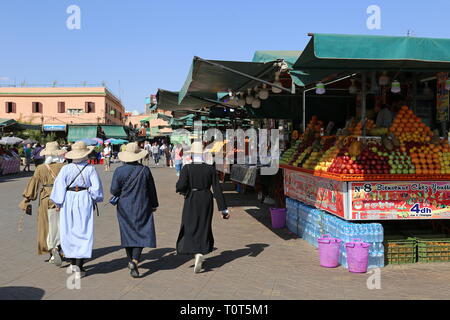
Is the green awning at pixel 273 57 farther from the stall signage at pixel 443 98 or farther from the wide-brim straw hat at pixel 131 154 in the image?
the wide-brim straw hat at pixel 131 154

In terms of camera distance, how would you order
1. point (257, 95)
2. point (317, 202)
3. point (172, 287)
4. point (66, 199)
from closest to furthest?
point (172, 287)
point (66, 199)
point (317, 202)
point (257, 95)

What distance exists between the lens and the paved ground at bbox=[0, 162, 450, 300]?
509cm

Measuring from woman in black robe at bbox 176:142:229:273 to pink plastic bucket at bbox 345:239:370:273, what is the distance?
1725 mm

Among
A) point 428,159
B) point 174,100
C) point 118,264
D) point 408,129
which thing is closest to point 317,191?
point 408,129

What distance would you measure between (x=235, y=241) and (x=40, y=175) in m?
3.43

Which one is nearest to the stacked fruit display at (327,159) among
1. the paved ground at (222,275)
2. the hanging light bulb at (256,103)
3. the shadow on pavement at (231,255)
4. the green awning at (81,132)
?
the paved ground at (222,275)

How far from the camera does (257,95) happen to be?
34.0 feet

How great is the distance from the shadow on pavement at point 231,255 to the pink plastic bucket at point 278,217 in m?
1.46

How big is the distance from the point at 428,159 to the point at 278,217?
11.3 feet

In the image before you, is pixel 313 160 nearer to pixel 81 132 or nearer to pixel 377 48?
pixel 377 48

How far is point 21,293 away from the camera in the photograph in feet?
16.8

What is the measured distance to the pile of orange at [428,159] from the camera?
6418 mm
